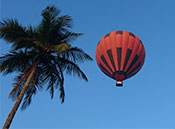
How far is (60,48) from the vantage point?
14758 millimetres

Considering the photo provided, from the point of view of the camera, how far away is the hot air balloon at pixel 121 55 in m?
28.6

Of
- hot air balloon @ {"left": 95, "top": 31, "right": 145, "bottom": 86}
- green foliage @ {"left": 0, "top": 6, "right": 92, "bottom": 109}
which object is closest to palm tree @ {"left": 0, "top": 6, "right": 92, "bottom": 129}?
green foliage @ {"left": 0, "top": 6, "right": 92, "bottom": 109}

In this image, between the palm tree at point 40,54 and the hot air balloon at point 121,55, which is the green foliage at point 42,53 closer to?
the palm tree at point 40,54

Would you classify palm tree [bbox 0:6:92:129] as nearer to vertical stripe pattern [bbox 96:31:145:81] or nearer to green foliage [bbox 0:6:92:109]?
green foliage [bbox 0:6:92:109]

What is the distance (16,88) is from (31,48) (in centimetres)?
299

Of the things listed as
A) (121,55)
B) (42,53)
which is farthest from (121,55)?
(42,53)

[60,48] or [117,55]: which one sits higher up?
[117,55]

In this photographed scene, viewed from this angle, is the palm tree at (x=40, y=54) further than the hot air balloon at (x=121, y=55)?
No

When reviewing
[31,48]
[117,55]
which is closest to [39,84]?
[31,48]

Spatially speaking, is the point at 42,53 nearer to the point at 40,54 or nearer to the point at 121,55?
the point at 40,54

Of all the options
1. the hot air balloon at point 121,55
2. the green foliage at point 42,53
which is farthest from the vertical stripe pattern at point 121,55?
the green foliage at point 42,53

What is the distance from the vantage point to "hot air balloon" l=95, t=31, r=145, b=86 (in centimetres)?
2858

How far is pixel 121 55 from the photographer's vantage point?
28594mm

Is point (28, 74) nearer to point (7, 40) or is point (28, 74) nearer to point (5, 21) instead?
point (7, 40)
